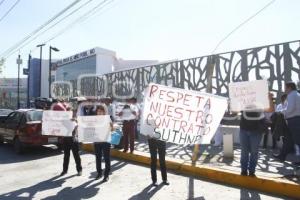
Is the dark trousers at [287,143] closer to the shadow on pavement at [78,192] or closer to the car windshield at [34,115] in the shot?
the shadow on pavement at [78,192]

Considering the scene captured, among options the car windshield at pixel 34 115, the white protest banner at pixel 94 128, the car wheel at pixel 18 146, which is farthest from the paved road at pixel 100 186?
the car windshield at pixel 34 115

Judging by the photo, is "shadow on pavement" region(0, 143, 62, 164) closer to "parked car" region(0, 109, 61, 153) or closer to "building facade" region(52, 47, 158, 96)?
"parked car" region(0, 109, 61, 153)

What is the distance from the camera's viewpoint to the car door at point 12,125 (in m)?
12.5

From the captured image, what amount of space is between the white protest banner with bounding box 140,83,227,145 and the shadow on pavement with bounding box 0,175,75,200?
249cm

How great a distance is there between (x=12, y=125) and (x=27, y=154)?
1267 mm

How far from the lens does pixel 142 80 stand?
68.9 feet

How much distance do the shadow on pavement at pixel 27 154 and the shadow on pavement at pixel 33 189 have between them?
3344mm

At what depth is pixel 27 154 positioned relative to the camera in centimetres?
1216

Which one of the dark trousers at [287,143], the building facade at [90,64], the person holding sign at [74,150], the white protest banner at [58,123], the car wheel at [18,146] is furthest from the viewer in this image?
the building facade at [90,64]

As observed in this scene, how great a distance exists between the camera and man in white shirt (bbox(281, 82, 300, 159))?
7.91m

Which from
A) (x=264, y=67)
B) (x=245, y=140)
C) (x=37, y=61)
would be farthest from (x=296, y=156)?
(x=37, y=61)

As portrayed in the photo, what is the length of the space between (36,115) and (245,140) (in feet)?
24.8

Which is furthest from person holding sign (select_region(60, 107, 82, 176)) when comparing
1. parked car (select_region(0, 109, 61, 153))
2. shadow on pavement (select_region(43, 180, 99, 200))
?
parked car (select_region(0, 109, 61, 153))

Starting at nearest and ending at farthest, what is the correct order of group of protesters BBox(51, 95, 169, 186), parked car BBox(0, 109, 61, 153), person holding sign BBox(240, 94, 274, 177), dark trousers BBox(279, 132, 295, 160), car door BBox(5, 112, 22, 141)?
person holding sign BBox(240, 94, 274, 177), group of protesters BBox(51, 95, 169, 186), dark trousers BBox(279, 132, 295, 160), parked car BBox(0, 109, 61, 153), car door BBox(5, 112, 22, 141)
